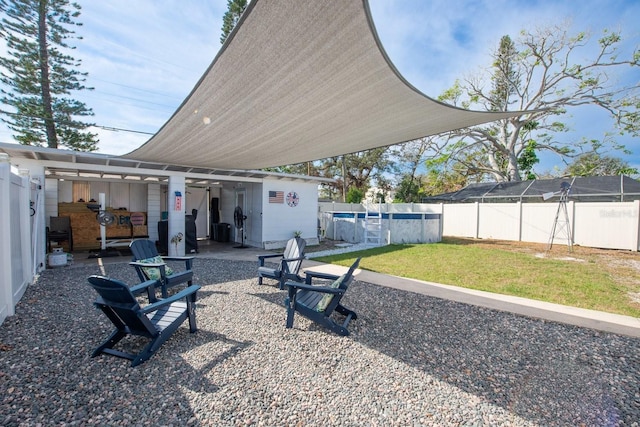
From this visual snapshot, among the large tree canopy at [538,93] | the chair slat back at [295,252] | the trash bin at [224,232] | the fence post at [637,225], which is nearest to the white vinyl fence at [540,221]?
the fence post at [637,225]

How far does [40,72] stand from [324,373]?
69.0 ft

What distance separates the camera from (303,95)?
11.2 feet

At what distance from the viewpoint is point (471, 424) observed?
6.25 feet

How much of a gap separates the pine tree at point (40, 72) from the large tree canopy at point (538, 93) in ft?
74.9

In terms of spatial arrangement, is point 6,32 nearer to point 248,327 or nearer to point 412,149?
point 248,327

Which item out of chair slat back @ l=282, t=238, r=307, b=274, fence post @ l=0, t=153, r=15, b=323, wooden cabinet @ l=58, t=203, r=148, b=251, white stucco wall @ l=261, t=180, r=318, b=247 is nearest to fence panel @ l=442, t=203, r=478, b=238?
white stucco wall @ l=261, t=180, r=318, b=247

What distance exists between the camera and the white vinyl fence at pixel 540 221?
10000mm

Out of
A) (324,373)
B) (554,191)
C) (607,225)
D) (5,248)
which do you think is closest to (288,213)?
(5,248)

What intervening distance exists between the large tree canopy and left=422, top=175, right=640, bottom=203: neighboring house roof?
3983mm

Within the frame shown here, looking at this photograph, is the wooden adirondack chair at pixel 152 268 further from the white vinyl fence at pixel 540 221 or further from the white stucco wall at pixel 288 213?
the white vinyl fence at pixel 540 221

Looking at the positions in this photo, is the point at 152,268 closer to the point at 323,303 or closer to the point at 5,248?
the point at 5,248

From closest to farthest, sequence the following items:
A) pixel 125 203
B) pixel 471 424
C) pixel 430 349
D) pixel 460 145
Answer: pixel 471 424
pixel 430 349
pixel 125 203
pixel 460 145

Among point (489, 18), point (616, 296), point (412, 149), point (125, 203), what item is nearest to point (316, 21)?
point (616, 296)

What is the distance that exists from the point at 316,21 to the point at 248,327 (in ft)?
10.4
